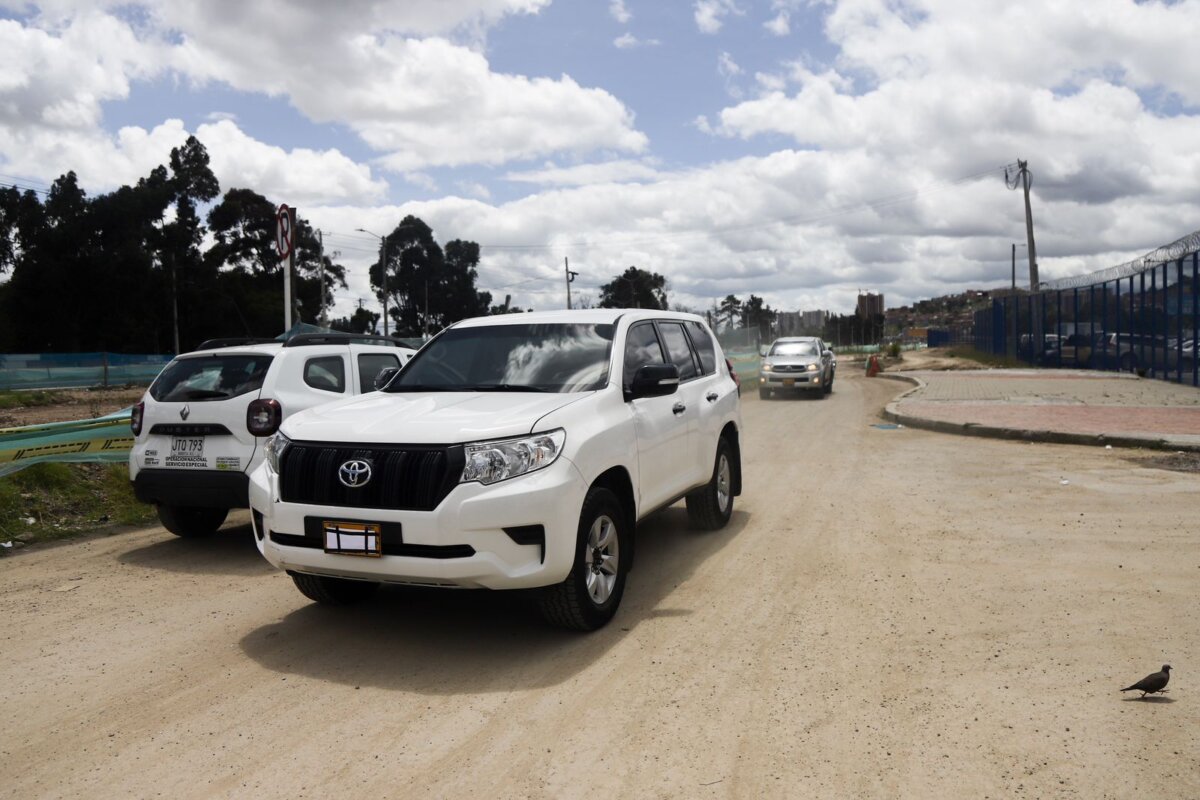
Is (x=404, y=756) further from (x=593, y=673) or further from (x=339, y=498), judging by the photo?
(x=339, y=498)

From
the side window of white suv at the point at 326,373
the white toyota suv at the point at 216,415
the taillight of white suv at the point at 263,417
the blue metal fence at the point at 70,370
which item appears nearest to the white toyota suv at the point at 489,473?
the taillight of white suv at the point at 263,417

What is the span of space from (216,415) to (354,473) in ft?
9.50

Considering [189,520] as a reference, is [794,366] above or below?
above

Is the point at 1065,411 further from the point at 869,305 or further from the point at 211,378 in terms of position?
the point at 869,305

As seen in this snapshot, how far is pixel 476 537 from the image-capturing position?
14.8ft

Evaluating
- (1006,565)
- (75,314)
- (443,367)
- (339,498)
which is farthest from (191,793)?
(75,314)

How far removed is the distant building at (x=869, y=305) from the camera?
481 feet

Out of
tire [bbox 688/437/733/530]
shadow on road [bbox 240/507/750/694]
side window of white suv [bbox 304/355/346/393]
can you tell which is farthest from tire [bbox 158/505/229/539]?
tire [bbox 688/437/733/530]

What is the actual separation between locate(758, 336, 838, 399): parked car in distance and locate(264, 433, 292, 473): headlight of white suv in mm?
19787

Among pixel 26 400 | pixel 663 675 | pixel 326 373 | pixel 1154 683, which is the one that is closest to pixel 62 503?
pixel 326 373

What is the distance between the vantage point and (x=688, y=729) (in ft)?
12.6

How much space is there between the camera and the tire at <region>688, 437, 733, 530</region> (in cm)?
758

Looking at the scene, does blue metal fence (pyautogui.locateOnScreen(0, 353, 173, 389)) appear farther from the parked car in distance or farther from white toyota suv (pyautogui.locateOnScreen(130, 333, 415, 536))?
white toyota suv (pyautogui.locateOnScreen(130, 333, 415, 536))

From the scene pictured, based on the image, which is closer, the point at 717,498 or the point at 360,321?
the point at 717,498
